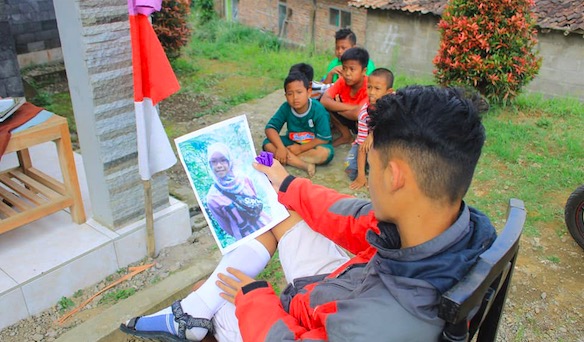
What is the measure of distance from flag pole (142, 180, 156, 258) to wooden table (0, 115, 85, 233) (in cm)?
42

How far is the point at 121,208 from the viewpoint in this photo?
2.93 metres

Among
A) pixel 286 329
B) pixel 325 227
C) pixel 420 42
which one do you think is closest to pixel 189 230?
pixel 325 227

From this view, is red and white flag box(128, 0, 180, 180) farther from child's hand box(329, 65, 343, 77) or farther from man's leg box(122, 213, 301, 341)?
child's hand box(329, 65, 343, 77)

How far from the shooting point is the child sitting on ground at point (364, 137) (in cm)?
414

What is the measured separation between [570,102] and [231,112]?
14.8ft

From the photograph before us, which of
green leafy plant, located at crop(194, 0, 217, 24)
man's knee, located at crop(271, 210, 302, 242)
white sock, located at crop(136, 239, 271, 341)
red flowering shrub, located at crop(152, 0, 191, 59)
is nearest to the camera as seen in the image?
white sock, located at crop(136, 239, 271, 341)

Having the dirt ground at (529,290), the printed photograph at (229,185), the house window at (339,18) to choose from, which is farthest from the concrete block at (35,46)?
the house window at (339,18)

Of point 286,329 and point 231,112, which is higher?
point 286,329

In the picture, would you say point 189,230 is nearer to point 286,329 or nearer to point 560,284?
point 286,329

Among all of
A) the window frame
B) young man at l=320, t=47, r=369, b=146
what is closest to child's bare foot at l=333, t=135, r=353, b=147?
young man at l=320, t=47, r=369, b=146

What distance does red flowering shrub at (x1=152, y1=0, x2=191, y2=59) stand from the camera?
7.63 m

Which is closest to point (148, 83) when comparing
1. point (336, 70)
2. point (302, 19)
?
point (336, 70)

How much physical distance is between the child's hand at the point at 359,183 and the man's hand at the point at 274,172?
6.67 ft

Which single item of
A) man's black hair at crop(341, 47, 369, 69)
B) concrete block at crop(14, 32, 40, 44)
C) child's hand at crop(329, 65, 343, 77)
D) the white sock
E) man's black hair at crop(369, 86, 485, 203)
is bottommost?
the white sock
